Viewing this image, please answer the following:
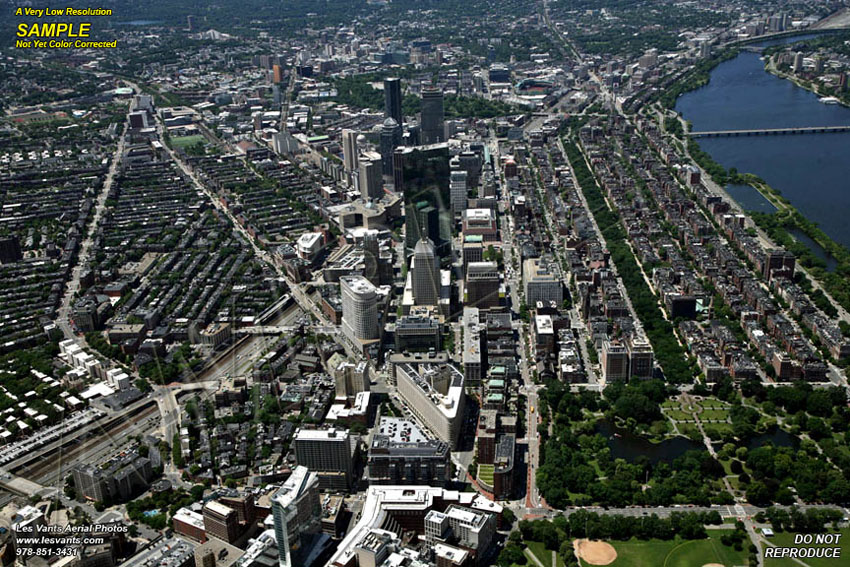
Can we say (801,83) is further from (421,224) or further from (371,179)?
(421,224)

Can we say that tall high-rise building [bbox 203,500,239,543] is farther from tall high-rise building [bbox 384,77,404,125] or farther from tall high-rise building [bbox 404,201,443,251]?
tall high-rise building [bbox 384,77,404,125]

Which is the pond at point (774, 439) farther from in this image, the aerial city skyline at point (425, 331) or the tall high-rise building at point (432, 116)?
the tall high-rise building at point (432, 116)

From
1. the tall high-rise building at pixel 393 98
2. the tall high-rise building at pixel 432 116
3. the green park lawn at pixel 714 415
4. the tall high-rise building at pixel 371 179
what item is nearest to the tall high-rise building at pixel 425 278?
the green park lawn at pixel 714 415

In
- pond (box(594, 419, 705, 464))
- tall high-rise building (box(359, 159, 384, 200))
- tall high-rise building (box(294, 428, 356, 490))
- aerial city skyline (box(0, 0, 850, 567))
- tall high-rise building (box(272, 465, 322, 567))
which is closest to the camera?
tall high-rise building (box(272, 465, 322, 567))

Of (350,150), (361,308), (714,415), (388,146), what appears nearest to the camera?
(714,415)

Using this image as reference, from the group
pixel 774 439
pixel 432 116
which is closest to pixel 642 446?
pixel 774 439

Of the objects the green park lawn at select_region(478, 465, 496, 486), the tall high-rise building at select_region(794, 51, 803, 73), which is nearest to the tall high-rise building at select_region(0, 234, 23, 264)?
the green park lawn at select_region(478, 465, 496, 486)
